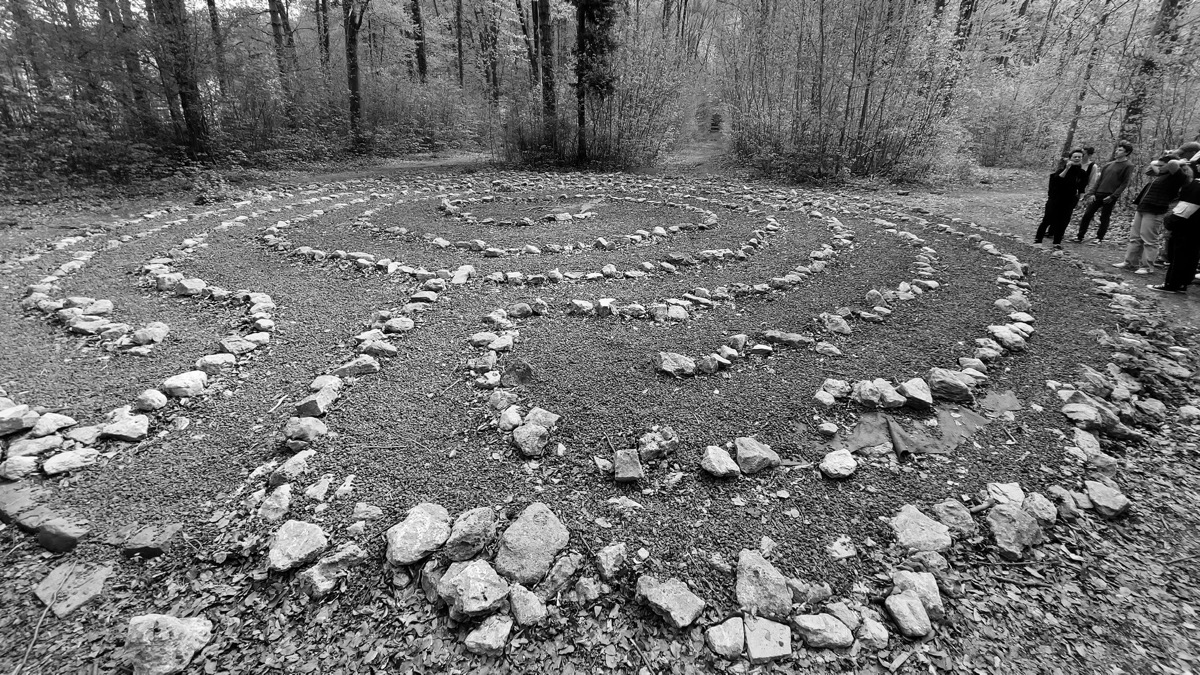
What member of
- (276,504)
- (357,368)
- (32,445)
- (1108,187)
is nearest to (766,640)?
(276,504)

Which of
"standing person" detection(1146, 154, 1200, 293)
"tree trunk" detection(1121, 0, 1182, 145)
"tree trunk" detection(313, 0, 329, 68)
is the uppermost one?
"tree trunk" detection(313, 0, 329, 68)

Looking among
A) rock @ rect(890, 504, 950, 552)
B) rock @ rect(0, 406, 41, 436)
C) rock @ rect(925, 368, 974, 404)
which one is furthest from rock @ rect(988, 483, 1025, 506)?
rock @ rect(0, 406, 41, 436)

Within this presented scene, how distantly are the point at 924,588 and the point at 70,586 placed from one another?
3.24m

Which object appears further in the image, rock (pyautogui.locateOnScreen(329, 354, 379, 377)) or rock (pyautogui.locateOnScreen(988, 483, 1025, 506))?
rock (pyautogui.locateOnScreen(329, 354, 379, 377))

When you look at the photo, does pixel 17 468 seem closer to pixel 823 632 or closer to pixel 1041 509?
pixel 823 632

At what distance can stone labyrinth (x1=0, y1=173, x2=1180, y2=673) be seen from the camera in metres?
1.82

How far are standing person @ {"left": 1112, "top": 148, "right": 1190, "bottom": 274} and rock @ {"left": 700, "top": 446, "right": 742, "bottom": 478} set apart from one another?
21.6ft

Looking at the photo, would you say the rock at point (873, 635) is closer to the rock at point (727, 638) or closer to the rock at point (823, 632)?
the rock at point (823, 632)

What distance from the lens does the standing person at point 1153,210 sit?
5.56m

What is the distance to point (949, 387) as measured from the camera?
3.22 meters

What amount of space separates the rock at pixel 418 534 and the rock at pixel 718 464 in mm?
1264

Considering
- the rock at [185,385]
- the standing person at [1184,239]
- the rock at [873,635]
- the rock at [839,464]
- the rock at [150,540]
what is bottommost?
the rock at [873,635]

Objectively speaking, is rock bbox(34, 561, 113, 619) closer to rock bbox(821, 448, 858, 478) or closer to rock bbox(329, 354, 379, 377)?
rock bbox(329, 354, 379, 377)

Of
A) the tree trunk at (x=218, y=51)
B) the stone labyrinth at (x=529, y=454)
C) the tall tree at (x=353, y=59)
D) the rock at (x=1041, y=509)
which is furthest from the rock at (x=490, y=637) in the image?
the tall tree at (x=353, y=59)
